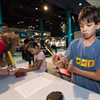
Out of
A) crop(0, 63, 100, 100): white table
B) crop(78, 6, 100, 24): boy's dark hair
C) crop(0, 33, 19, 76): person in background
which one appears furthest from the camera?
crop(0, 33, 19, 76): person in background

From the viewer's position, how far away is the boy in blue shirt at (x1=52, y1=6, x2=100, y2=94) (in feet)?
2.20

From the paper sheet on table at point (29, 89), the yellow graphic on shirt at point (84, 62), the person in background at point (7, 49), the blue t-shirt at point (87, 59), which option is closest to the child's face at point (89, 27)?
the blue t-shirt at point (87, 59)

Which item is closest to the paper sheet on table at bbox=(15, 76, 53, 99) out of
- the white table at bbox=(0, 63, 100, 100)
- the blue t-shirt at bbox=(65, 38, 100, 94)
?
the white table at bbox=(0, 63, 100, 100)

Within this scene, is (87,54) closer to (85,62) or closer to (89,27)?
(85,62)

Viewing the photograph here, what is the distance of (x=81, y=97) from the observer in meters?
0.56

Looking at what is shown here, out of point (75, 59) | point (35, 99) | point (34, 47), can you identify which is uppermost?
point (34, 47)

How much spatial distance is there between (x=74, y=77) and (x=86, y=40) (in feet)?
1.40

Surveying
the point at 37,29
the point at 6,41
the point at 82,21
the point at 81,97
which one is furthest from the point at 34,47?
the point at 37,29

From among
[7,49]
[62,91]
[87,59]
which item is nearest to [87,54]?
[87,59]

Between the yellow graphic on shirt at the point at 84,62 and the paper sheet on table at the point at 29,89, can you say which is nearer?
the paper sheet on table at the point at 29,89

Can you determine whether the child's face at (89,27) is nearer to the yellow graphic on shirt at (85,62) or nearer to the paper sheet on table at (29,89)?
the yellow graphic on shirt at (85,62)

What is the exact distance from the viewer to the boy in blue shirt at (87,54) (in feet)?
2.20

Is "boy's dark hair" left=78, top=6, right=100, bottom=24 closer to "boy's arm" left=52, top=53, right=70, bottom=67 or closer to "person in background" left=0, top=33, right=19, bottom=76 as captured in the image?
"boy's arm" left=52, top=53, right=70, bottom=67

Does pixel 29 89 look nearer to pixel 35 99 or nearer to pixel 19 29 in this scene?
pixel 35 99
